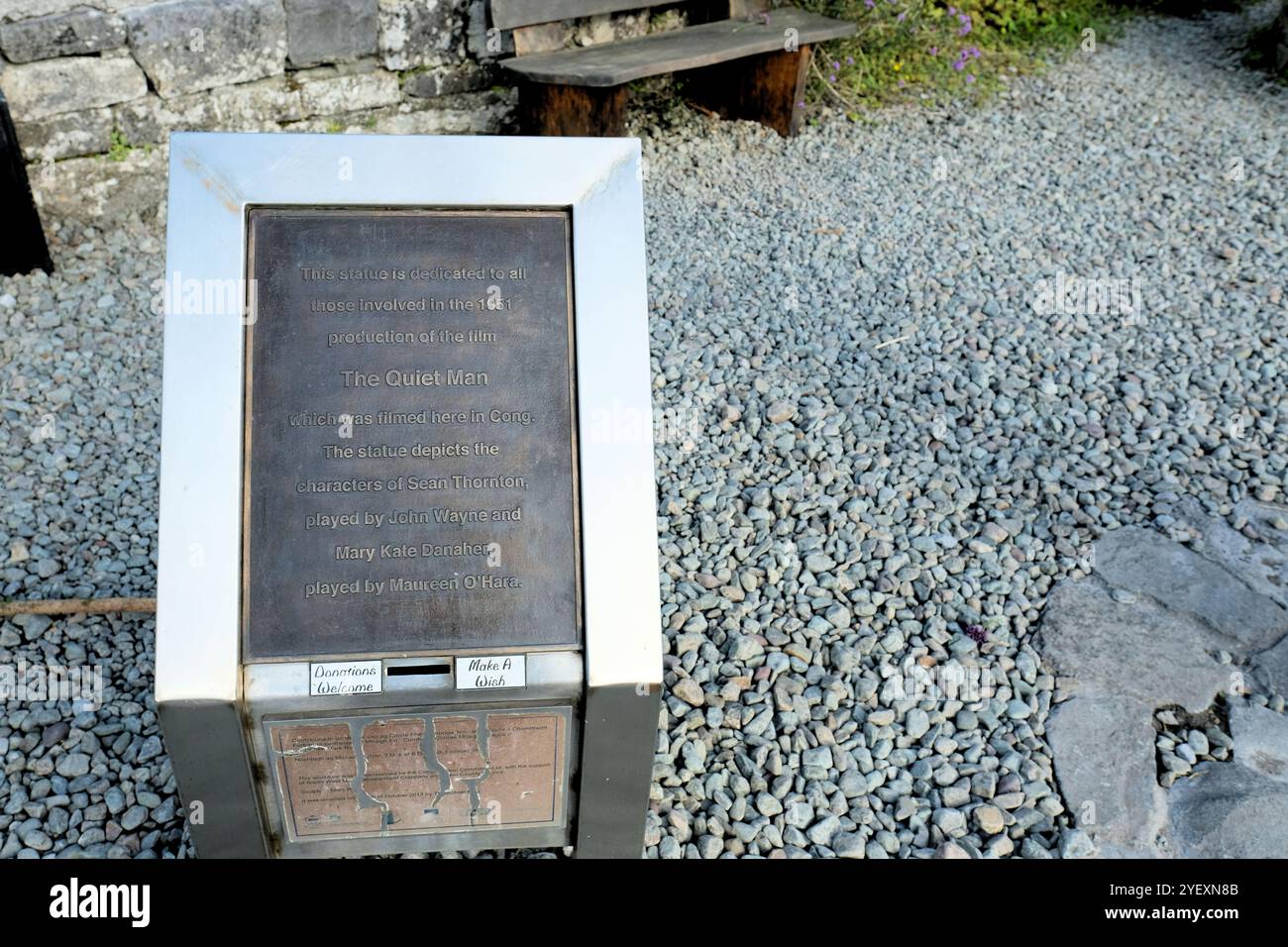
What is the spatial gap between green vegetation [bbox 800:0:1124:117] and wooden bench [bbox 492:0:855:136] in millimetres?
443

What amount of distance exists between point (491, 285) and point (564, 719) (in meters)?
0.77

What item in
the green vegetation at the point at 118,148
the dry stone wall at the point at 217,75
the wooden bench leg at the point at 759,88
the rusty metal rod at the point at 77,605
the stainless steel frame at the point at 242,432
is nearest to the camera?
the stainless steel frame at the point at 242,432

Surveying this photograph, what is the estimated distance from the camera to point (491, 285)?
189 centimetres

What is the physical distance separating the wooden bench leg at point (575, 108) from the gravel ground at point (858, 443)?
432 mm

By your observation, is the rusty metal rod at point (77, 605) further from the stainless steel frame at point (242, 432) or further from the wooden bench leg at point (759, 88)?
the wooden bench leg at point (759, 88)

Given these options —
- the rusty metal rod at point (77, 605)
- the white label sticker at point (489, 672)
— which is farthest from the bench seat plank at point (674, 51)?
the white label sticker at point (489, 672)

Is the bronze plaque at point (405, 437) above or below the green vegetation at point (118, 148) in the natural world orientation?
below

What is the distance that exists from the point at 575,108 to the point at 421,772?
362 cm

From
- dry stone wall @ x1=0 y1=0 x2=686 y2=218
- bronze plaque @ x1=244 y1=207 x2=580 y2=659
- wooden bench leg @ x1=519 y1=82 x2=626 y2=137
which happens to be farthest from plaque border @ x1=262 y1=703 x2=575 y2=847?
wooden bench leg @ x1=519 y1=82 x2=626 y2=137

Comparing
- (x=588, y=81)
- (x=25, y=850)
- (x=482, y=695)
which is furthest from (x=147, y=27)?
(x=482, y=695)

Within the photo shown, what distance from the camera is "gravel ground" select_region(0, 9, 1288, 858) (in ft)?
8.00

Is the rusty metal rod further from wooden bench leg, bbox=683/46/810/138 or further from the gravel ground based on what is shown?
wooden bench leg, bbox=683/46/810/138

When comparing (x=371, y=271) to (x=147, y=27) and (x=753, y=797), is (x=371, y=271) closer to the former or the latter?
(x=753, y=797)

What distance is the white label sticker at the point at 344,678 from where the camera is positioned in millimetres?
1750
